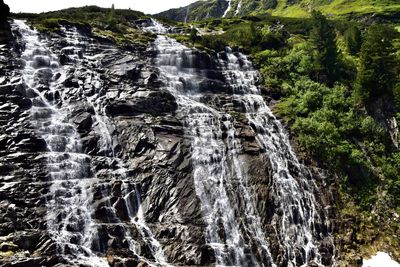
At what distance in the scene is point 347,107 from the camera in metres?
53.9

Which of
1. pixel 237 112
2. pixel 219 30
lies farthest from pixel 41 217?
pixel 219 30

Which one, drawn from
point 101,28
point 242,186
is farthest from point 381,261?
point 101,28

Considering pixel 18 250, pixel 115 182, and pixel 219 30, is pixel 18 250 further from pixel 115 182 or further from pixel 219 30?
pixel 219 30

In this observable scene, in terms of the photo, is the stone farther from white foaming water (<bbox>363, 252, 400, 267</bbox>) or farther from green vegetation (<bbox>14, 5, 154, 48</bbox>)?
white foaming water (<bbox>363, 252, 400, 267</bbox>)

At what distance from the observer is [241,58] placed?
63781mm

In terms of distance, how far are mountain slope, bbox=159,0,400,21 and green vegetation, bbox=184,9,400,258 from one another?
70.8 m

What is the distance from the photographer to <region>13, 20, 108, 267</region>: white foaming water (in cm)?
3123

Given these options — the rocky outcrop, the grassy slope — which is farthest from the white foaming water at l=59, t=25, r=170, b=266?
the grassy slope

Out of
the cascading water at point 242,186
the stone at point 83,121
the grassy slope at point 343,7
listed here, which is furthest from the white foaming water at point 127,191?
the grassy slope at point 343,7

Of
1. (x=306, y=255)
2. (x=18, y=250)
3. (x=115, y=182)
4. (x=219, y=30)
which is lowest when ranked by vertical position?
(x=306, y=255)

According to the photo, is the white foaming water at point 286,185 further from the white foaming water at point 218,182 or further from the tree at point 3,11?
the tree at point 3,11

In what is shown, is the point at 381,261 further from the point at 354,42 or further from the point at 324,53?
the point at 354,42

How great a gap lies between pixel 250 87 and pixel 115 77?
19543mm

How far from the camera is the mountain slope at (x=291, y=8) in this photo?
13438cm
